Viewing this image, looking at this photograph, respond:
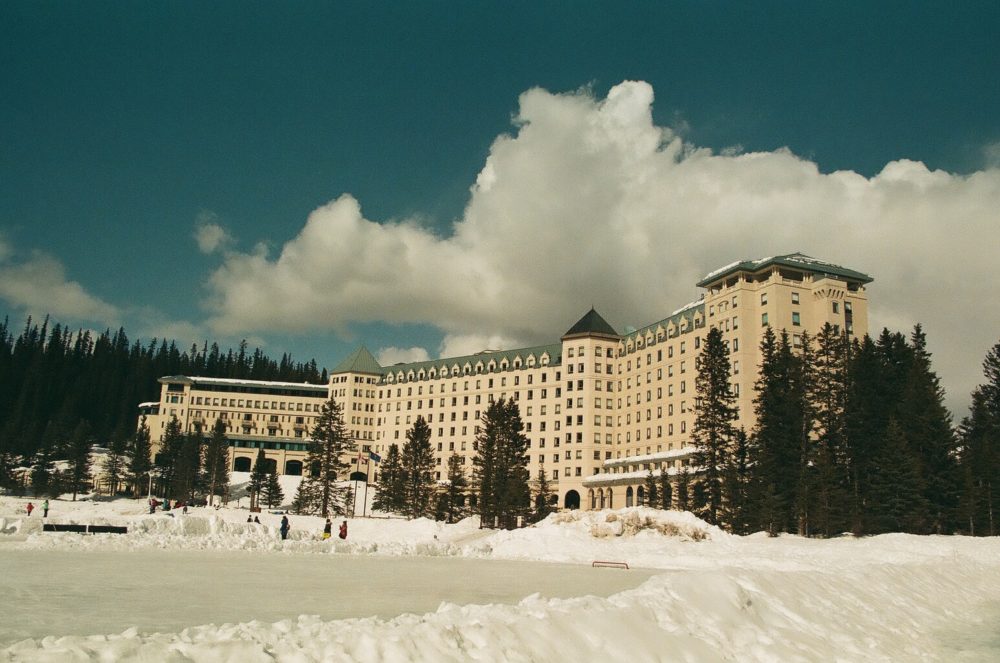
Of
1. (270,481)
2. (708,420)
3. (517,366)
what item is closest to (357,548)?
(708,420)

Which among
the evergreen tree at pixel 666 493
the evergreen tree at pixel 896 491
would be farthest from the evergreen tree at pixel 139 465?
the evergreen tree at pixel 896 491

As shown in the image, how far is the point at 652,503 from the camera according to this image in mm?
99875

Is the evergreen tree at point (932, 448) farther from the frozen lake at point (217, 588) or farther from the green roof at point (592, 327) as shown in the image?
the green roof at point (592, 327)

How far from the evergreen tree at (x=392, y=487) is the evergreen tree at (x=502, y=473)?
19.0 meters

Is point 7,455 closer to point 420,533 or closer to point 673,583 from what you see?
point 420,533

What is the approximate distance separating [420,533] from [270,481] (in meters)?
55.1

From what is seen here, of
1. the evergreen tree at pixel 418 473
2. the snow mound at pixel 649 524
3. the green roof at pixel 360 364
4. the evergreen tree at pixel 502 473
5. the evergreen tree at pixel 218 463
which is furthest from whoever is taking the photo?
the green roof at pixel 360 364

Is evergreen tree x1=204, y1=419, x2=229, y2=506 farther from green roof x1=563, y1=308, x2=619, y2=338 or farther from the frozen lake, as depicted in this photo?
the frozen lake

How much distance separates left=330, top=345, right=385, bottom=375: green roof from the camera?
190 meters

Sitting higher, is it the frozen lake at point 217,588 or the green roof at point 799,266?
the green roof at point 799,266

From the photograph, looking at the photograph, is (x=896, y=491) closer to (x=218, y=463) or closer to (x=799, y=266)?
(x=799, y=266)

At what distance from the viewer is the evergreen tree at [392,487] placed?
11550 cm

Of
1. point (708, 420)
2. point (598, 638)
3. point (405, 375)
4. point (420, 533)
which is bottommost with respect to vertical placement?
point (420, 533)

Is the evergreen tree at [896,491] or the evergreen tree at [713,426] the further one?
the evergreen tree at [713,426]
